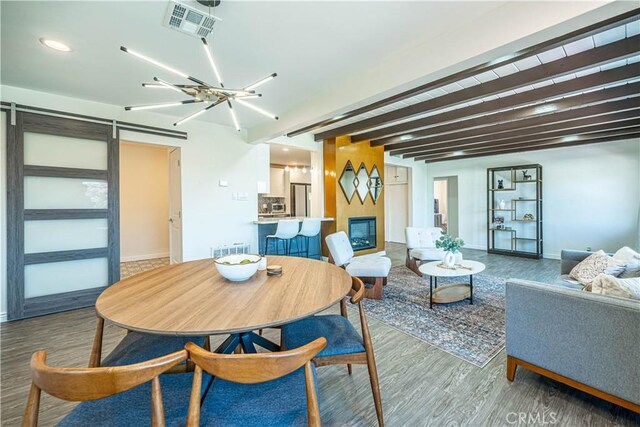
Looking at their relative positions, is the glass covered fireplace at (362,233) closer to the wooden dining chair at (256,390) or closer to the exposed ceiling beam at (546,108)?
the exposed ceiling beam at (546,108)

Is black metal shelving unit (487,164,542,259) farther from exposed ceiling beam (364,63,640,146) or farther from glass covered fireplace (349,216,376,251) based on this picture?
exposed ceiling beam (364,63,640,146)

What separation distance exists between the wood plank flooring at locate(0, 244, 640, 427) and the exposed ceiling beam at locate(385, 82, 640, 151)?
322cm

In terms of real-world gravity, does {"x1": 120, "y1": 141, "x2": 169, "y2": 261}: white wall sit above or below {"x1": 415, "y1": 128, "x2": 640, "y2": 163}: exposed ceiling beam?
below

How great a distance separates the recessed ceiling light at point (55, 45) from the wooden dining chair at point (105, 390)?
2703 millimetres

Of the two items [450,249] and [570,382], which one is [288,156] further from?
[570,382]

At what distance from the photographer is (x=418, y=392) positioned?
1.86m

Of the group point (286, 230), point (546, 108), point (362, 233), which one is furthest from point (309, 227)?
point (546, 108)

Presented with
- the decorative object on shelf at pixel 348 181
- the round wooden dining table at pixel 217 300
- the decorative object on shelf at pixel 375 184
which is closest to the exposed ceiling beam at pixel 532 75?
the decorative object on shelf at pixel 348 181

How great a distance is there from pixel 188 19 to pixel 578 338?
10.4ft

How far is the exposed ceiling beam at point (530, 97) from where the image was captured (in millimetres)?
2695

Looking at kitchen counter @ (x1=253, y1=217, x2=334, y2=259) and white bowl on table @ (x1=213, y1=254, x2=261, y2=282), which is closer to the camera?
white bowl on table @ (x1=213, y1=254, x2=261, y2=282)

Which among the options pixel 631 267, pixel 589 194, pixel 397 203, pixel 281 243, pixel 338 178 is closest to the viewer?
pixel 631 267

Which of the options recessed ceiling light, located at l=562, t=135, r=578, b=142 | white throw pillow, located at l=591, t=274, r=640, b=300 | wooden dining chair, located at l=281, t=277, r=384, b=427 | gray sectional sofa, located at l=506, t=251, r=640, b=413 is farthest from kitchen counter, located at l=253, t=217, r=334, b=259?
recessed ceiling light, located at l=562, t=135, r=578, b=142

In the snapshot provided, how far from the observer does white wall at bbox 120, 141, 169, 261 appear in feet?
20.0
